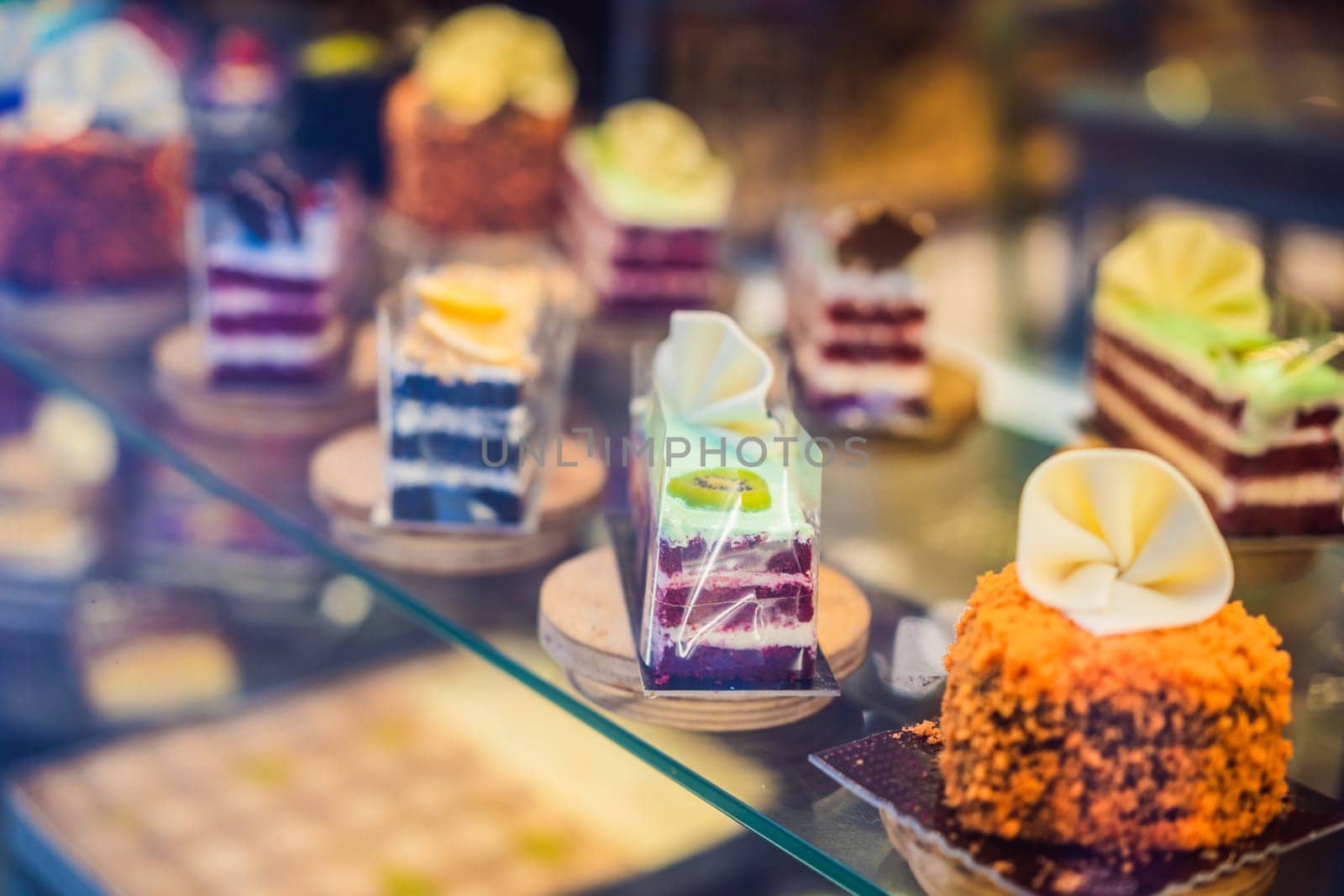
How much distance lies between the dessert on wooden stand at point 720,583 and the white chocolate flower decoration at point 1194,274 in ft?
3.07

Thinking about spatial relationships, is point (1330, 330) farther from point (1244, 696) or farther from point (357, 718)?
point (357, 718)

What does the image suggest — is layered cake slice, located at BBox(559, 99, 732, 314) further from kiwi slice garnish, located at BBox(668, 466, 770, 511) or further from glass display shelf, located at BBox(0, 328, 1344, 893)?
kiwi slice garnish, located at BBox(668, 466, 770, 511)

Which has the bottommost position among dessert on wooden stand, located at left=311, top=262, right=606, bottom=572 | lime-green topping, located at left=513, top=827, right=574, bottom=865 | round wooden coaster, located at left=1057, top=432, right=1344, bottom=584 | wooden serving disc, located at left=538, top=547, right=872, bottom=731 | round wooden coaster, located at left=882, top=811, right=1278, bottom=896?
lime-green topping, located at left=513, top=827, right=574, bottom=865

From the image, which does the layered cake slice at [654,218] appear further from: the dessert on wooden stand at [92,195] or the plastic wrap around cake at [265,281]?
the dessert on wooden stand at [92,195]

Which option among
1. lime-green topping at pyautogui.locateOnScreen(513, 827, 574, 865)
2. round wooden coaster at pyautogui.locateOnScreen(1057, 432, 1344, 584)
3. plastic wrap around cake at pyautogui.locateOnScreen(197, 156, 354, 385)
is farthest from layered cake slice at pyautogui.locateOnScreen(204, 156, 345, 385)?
round wooden coaster at pyautogui.locateOnScreen(1057, 432, 1344, 584)

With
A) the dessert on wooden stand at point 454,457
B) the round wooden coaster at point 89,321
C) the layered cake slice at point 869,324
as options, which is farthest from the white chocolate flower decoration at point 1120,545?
the round wooden coaster at point 89,321

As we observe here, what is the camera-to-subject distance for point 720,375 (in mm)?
1795

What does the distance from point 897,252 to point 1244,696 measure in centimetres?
149

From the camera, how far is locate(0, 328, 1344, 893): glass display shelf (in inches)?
58.3

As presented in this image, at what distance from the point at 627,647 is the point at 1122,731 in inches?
24.9

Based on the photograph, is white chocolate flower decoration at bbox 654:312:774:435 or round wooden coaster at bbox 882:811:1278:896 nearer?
round wooden coaster at bbox 882:811:1278:896

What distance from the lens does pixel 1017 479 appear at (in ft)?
7.68

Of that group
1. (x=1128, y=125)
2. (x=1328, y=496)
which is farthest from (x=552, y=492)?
(x=1128, y=125)

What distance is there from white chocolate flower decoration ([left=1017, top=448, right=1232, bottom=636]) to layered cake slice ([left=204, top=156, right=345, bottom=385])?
1.61 m
